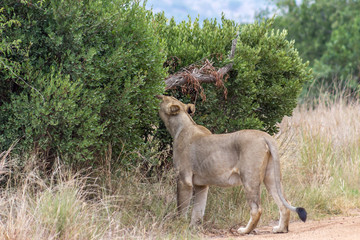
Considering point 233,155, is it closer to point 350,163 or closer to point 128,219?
point 128,219

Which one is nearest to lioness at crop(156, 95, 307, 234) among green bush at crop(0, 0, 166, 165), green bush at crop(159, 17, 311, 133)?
green bush at crop(0, 0, 166, 165)

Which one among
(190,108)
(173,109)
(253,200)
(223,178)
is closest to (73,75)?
(173,109)

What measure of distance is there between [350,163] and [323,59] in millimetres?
23512

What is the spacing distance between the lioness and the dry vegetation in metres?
0.50

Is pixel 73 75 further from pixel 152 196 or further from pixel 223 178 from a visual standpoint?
pixel 223 178

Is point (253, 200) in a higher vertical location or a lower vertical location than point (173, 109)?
lower

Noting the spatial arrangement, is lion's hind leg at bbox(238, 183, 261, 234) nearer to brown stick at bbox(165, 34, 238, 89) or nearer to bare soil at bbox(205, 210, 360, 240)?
bare soil at bbox(205, 210, 360, 240)

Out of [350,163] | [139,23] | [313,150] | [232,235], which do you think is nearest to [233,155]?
[232,235]

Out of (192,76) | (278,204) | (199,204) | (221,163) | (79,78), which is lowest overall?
(199,204)

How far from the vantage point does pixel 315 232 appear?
7555 millimetres

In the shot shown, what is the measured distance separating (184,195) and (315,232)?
1.89m

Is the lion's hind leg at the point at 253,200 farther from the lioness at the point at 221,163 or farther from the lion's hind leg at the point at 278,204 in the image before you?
the lion's hind leg at the point at 278,204

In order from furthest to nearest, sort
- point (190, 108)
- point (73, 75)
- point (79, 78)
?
point (190, 108), point (73, 75), point (79, 78)

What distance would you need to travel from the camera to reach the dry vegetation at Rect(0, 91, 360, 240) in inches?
252
